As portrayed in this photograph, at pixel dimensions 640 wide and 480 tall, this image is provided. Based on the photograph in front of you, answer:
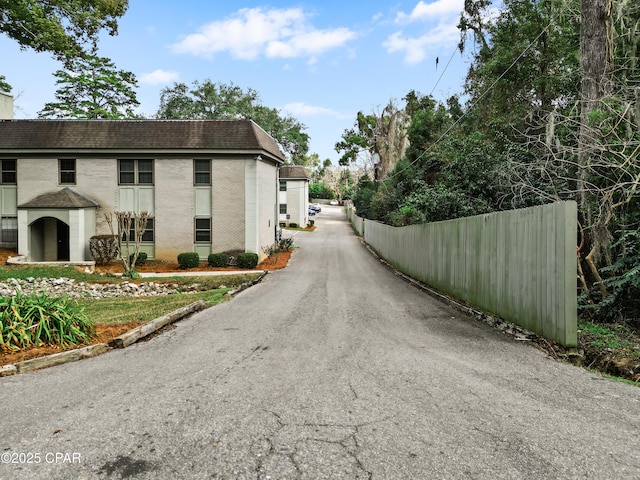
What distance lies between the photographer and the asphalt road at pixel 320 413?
2.98 m

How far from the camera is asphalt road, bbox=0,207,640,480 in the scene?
2982mm

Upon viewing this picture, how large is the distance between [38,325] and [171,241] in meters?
15.3

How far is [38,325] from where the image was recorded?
6.20m

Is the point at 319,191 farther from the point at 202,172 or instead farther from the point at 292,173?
the point at 202,172

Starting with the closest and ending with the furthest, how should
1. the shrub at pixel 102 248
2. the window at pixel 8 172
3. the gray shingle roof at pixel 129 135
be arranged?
the shrub at pixel 102 248, the gray shingle roof at pixel 129 135, the window at pixel 8 172

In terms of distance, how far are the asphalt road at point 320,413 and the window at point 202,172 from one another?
15065mm

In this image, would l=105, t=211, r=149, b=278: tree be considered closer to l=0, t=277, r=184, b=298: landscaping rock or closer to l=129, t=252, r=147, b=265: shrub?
l=129, t=252, r=147, b=265: shrub

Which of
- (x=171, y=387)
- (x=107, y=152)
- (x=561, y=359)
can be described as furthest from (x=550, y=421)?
(x=107, y=152)

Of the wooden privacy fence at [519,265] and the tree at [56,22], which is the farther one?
the tree at [56,22]

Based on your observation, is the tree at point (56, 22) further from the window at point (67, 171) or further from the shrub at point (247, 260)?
the shrub at point (247, 260)

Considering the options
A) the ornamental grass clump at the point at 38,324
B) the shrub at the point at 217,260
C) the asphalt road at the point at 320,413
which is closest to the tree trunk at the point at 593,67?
Result: the asphalt road at the point at 320,413

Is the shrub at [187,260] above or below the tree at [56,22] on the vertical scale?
below

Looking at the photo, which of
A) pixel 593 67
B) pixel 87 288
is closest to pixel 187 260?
pixel 87 288

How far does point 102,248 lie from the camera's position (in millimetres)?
19812
